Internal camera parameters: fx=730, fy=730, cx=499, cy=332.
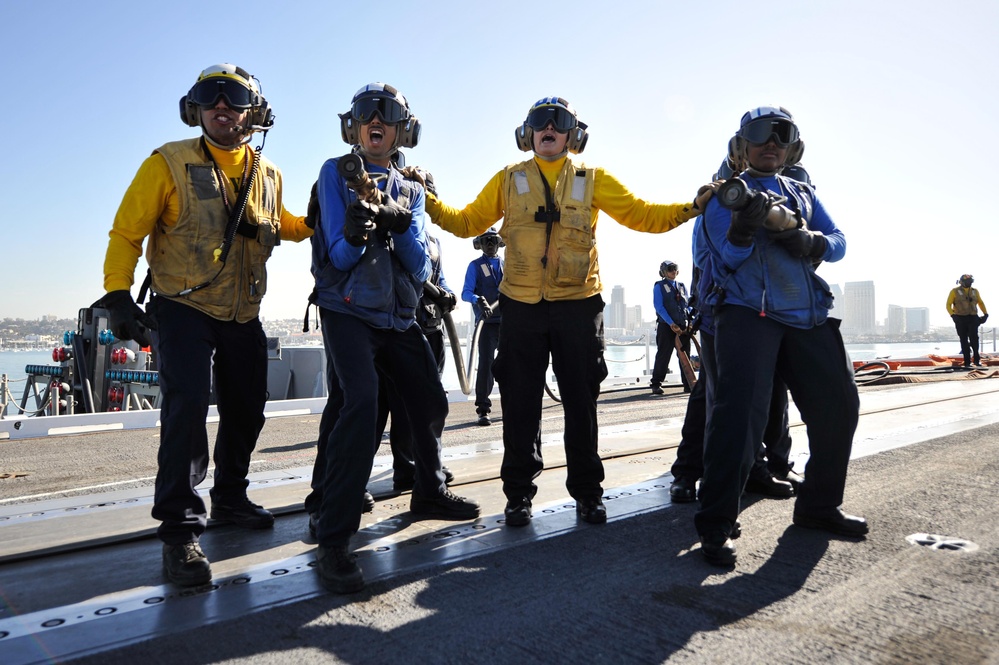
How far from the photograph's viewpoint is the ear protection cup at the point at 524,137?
3.84 meters

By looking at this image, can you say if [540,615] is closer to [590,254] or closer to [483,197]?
[590,254]

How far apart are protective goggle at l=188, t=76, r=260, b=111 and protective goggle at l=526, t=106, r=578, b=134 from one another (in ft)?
4.66

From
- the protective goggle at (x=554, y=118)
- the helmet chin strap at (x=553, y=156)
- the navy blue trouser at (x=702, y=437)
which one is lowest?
the navy blue trouser at (x=702, y=437)

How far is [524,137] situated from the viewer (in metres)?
3.89

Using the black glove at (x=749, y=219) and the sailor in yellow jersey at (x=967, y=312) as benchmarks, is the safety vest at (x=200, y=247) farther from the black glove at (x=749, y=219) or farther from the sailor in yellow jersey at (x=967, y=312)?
the sailor in yellow jersey at (x=967, y=312)

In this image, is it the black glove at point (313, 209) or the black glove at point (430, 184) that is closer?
the black glove at point (313, 209)

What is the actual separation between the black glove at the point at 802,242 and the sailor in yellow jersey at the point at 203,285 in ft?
7.66

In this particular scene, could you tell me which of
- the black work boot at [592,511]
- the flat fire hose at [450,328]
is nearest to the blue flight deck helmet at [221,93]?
the flat fire hose at [450,328]

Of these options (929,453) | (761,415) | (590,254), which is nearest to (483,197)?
(590,254)

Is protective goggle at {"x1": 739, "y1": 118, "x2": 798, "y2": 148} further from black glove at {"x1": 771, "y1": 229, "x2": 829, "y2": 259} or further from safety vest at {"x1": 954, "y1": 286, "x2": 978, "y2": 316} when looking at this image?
safety vest at {"x1": 954, "y1": 286, "x2": 978, "y2": 316}

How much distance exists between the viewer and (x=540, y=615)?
7.66 ft

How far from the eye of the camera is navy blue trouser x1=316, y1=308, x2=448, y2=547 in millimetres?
2855

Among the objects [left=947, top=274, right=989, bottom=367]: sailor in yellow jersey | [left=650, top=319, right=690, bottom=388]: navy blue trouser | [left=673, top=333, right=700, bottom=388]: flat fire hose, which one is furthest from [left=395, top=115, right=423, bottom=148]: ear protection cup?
[left=947, top=274, right=989, bottom=367]: sailor in yellow jersey

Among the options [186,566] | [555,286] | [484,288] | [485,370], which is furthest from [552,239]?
[485,370]
